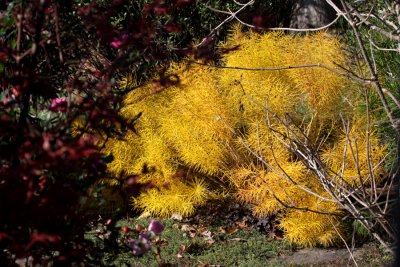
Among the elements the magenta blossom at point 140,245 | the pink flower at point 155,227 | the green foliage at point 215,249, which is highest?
the magenta blossom at point 140,245

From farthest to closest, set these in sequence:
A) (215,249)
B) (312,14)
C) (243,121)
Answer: (312,14)
(243,121)
(215,249)

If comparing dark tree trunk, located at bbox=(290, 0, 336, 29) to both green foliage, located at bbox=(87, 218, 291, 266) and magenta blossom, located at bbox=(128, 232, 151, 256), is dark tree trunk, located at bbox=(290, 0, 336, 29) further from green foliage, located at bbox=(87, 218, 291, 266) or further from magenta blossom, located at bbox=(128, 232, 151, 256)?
magenta blossom, located at bbox=(128, 232, 151, 256)

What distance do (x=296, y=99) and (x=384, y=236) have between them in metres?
1.49

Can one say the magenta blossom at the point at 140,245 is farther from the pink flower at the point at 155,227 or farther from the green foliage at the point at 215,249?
the green foliage at the point at 215,249

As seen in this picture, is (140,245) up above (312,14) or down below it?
above

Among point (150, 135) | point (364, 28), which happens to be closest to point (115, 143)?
point (150, 135)


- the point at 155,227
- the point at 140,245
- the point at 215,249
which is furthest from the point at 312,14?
the point at 140,245

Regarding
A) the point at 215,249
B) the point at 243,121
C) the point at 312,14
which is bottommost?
the point at 215,249

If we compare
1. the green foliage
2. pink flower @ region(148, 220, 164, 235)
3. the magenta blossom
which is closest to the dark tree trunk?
the green foliage

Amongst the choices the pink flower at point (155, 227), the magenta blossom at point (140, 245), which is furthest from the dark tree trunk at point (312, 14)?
the magenta blossom at point (140, 245)

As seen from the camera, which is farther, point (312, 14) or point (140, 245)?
point (312, 14)

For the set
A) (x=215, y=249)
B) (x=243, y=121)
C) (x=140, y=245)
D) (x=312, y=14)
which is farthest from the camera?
(x=312, y=14)

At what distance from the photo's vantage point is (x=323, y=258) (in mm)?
5777

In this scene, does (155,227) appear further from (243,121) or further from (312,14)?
(312,14)
